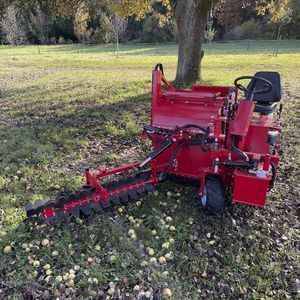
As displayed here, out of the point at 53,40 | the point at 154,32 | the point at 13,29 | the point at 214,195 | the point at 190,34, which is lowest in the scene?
the point at 53,40

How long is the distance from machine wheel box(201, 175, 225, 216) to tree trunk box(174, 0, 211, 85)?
750 cm

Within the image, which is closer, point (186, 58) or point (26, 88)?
point (186, 58)

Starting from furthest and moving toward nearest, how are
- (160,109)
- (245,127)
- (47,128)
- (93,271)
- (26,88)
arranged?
(26,88) < (47,128) < (160,109) < (245,127) < (93,271)

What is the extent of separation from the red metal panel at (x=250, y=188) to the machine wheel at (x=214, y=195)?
0.22m

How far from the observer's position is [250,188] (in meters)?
3.52

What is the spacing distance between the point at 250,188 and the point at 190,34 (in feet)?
25.6

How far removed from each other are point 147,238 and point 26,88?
34.0ft

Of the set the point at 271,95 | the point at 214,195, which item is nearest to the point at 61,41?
the point at 271,95

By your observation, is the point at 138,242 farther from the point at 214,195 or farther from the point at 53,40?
the point at 53,40

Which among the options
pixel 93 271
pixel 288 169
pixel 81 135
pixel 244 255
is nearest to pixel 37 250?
pixel 93 271

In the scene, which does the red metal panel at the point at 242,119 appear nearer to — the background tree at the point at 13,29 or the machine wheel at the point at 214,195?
the machine wheel at the point at 214,195

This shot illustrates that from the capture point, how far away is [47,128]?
7.24 m

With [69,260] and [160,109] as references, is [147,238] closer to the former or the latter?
[69,260]

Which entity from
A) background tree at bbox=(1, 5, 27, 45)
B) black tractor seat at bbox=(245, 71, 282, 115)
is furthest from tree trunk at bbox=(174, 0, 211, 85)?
background tree at bbox=(1, 5, 27, 45)
